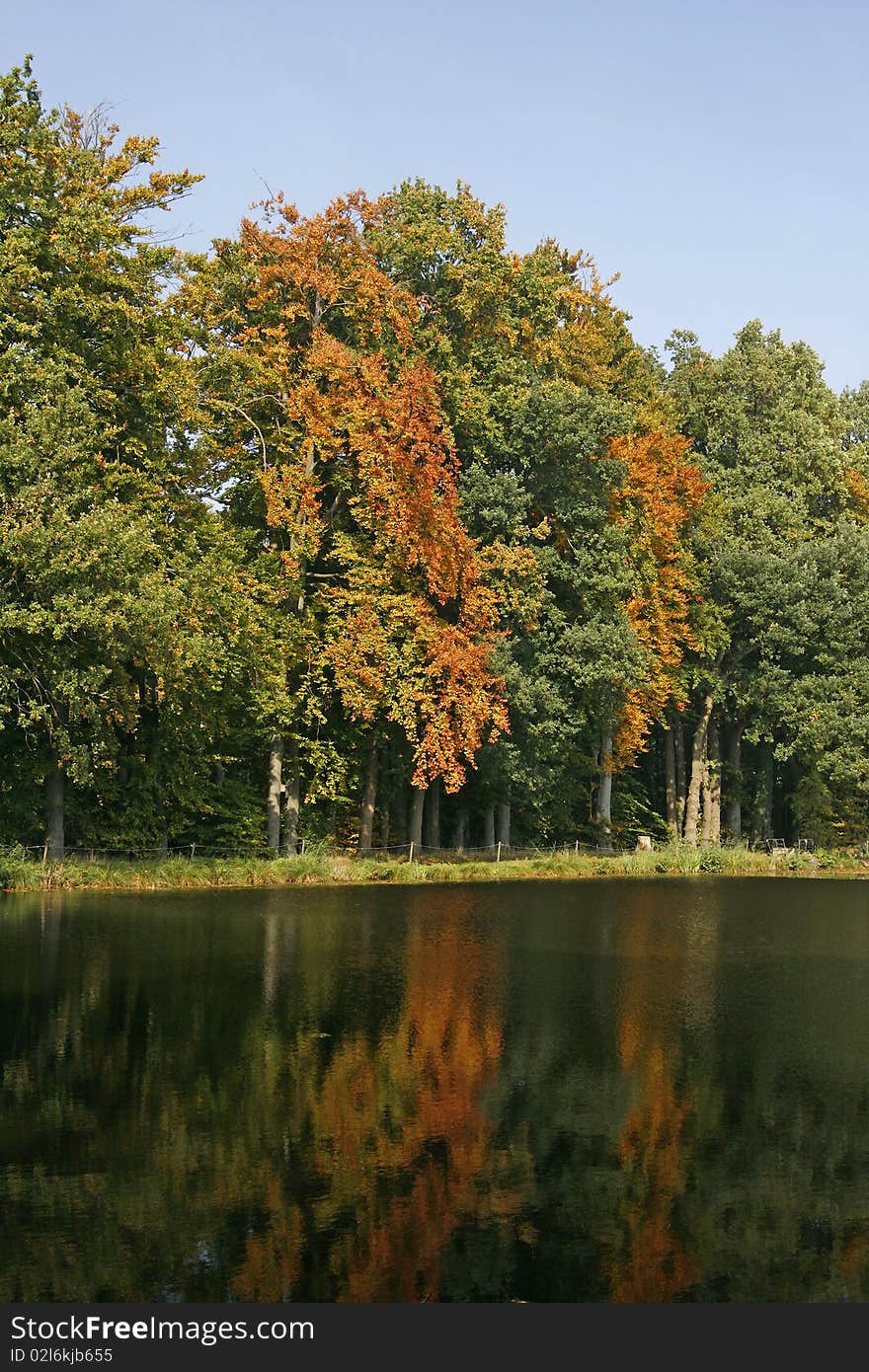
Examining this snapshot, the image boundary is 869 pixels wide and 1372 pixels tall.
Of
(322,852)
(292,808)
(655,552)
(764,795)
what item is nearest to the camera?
(322,852)

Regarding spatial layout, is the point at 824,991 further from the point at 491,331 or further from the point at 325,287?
the point at 491,331

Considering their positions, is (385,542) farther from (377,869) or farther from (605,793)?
(605,793)

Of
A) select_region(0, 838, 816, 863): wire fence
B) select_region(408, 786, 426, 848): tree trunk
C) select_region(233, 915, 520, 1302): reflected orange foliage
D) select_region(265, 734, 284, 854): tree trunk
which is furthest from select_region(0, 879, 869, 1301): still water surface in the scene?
select_region(408, 786, 426, 848): tree trunk

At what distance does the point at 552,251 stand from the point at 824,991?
4503 cm

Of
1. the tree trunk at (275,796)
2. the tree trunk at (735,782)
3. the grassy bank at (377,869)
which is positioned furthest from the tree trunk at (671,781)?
the tree trunk at (275,796)

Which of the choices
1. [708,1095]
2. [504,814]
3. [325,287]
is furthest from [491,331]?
[708,1095]

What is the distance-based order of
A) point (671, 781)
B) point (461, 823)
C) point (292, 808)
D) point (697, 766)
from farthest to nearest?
point (671, 781), point (697, 766), point (461, 823), point (292, 808)

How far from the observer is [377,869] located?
1750 inches

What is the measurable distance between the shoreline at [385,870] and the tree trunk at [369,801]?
0.88m

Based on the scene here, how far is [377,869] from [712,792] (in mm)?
26714

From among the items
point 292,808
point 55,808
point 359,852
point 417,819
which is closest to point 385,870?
point 292,808

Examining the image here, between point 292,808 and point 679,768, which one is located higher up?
point 679,768

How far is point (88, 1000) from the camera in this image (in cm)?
1984

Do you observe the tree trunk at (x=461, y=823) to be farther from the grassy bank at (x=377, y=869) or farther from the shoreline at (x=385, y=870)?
the grassy bank at (x=377, y=869)
